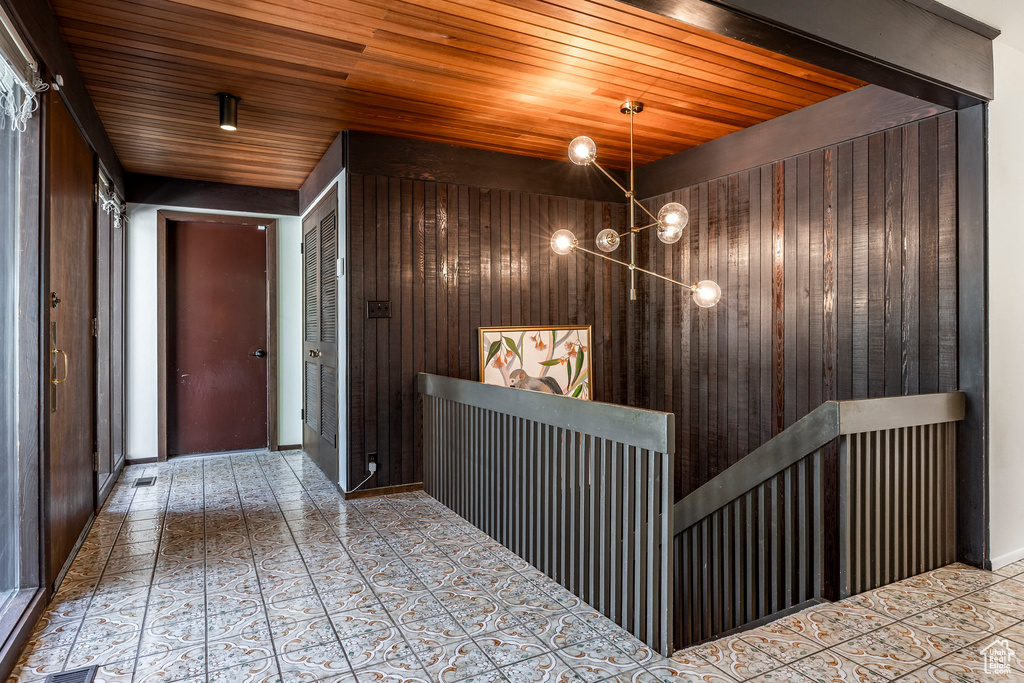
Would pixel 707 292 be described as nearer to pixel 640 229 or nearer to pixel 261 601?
pixel 640 229

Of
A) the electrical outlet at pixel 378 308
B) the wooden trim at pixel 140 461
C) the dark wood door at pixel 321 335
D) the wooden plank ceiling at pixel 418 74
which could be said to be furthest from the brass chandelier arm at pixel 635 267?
the wooden trim at pixel 140 461

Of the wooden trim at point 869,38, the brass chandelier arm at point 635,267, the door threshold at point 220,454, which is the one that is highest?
the wooden trim at point 869,38

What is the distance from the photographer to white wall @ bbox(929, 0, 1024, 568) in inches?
111

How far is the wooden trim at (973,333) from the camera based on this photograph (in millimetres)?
2801

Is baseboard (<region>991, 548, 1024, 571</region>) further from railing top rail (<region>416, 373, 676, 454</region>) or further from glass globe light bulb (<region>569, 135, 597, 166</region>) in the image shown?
glass globe light bulb (<region>569, 135, 597, 166</region>)

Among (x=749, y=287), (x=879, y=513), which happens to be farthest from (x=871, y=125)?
(x=879, y=513)

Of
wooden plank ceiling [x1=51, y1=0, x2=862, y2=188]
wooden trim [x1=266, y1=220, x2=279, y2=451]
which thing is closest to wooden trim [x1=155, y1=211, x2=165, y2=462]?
wooden trim [x1=266, y1=220, x2=279, y2=451]

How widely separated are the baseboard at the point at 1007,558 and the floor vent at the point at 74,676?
3.75m

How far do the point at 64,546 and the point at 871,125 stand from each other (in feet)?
15.3

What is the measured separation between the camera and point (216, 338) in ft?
18.0

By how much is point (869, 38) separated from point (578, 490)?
213 centimetres

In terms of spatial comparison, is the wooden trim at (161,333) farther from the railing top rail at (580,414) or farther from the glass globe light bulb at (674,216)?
the glass globe light bulb at (674,216)

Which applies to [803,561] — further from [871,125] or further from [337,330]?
[337,330]

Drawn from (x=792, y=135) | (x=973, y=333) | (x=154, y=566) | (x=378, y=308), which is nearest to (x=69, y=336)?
(x=154, y=566)
